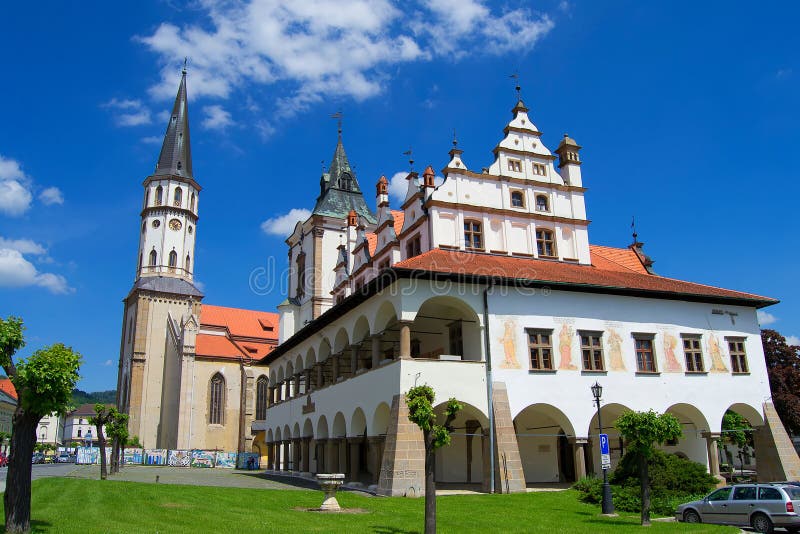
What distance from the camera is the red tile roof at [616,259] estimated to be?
37781mm

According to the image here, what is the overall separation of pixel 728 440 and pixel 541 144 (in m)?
20.4

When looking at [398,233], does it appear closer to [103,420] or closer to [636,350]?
[636,350]

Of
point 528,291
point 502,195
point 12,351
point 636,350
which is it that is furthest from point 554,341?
point 12,351

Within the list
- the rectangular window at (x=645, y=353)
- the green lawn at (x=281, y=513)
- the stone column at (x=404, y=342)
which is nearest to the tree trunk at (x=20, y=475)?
the green lawn at (x=281, y=513)

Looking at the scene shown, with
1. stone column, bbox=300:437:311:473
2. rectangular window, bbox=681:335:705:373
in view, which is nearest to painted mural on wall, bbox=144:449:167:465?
stone column, bbox=300:437:311:473

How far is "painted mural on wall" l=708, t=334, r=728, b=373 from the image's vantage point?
31328 mm

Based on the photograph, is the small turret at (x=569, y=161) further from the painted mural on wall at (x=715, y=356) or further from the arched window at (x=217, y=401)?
the arched window at (x=217, y=401)

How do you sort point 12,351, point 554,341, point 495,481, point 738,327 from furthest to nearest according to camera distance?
point 738,327
point 554,341
point 495,481
point 12,351

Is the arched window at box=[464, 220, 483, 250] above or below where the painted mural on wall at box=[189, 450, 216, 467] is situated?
above

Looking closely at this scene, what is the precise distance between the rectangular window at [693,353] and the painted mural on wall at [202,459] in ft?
147

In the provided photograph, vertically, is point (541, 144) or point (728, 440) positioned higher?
point (541, 144)

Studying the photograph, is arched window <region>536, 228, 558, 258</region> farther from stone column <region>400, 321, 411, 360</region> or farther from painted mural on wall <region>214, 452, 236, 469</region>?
painted mural on wall <region>214, 452, 236, 469</region>

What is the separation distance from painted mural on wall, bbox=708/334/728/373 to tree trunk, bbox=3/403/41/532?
29.0 metres

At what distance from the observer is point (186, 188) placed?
77.9 m
